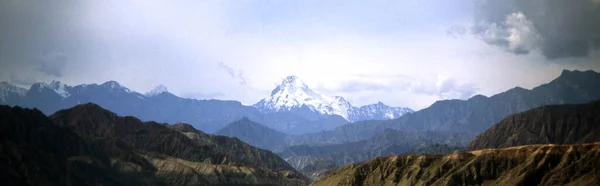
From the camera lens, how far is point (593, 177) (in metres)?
198

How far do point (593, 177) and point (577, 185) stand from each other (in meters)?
5.90

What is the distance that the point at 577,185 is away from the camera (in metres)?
199
